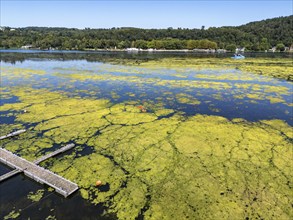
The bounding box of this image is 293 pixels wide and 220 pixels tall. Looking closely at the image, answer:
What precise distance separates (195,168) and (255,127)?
274 inches

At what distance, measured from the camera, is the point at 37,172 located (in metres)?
9.32

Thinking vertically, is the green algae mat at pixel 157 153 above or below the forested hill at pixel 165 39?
below

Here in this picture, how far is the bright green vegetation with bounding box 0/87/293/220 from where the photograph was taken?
8.00 metres

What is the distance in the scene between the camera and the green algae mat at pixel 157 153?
25.8 ft

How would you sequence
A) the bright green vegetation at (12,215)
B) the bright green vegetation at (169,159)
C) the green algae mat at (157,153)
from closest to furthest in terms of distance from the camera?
the bright green vegetation at (12,215) → the green algae mat at (157,153) → the bright green vegetation at (169,159)

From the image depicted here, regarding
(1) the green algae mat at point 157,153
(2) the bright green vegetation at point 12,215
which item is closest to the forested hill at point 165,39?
(1) the green algae mat at point 157,153

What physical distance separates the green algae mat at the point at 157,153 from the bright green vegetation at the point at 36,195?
4 centimetres

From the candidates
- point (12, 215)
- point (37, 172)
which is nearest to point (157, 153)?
point (37, 172)

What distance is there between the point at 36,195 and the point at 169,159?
573cm

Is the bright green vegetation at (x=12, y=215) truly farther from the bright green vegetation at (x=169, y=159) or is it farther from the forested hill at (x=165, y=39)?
the forested hill at (x=165, y=39)

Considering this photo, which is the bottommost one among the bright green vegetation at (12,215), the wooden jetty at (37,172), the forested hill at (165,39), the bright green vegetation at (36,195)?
the bright green vegetation at (12,215)

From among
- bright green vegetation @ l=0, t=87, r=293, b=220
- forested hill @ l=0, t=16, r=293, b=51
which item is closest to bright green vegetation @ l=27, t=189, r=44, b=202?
bright green vegetation @ l=0, t=87, r=293, b=220

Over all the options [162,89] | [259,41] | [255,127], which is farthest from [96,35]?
[255,127]

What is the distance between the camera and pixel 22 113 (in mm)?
16422
